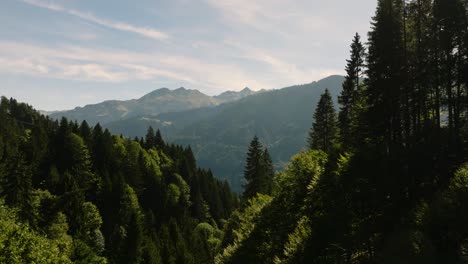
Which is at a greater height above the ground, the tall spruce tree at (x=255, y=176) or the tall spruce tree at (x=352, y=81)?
the tall spruce tree at (x=352, y=81)

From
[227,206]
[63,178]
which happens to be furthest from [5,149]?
[227,206]

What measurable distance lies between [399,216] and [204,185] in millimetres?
92987

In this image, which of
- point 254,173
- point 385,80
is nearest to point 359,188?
point 385,80

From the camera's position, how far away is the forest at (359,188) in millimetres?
26000

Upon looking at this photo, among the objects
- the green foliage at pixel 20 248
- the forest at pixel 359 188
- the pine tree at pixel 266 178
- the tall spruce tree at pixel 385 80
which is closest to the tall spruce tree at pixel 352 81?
the forest at pixel 359 188

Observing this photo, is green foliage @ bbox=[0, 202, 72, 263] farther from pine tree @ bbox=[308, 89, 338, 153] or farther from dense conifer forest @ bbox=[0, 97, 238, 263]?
pine tree @ bbox=[308, 89, 338, 153]

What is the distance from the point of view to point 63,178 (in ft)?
233

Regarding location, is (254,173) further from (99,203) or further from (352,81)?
(99,203)

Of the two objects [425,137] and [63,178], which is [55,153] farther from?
[425,137]

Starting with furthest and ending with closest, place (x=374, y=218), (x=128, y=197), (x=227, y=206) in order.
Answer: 1. (x=227, y=206)
2. (x=128, y=197)
3. (x=374, y=218)

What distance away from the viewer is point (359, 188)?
94.0 feet

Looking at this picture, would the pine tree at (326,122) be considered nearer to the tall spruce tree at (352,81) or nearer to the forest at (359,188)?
the forest at (359,188)

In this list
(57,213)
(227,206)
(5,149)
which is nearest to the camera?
(57,213)

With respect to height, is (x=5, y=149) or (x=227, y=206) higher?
(x=5, y=149)
